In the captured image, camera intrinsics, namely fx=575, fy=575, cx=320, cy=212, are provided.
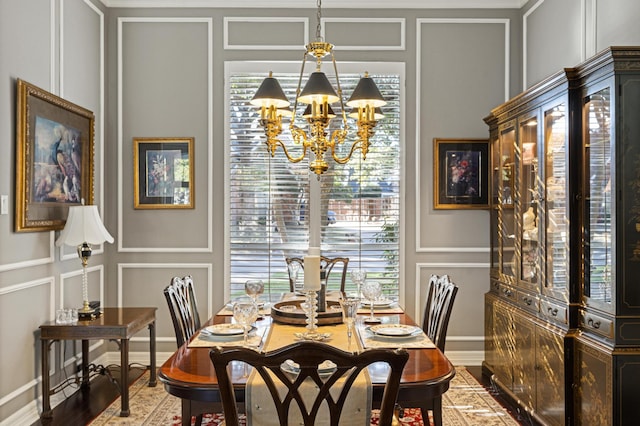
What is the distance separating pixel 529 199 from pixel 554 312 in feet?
2.59

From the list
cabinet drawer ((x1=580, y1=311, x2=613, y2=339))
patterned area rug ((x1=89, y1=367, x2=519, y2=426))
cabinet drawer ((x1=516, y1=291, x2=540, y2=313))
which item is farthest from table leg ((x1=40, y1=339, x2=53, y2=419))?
cabinet drawer ((x1=580, y1=311, x2=613, y2=339))

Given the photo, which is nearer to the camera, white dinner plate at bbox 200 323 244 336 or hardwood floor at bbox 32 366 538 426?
white dinner plate at bbox 200 323 244 336

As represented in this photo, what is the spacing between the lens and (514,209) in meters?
4.02

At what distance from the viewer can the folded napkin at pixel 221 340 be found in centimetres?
260

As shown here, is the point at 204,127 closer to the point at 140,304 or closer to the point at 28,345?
the point at 140,304

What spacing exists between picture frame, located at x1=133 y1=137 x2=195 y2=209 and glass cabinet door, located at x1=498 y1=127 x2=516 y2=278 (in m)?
2.53

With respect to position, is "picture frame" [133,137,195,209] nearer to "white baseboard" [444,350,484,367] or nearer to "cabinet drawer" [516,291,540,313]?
"white baseboard" [444,350,484,367]

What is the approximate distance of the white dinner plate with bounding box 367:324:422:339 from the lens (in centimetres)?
274

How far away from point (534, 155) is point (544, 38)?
1376 millimetres

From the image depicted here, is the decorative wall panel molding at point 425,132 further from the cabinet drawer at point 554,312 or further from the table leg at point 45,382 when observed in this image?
the table leg at point 45,382

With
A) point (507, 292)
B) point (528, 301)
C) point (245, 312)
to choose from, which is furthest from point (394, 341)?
point (507, 292)

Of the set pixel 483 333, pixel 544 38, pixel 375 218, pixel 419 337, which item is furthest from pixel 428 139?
pixel 419 337

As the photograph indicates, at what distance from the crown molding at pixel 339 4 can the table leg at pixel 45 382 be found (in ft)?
9.58

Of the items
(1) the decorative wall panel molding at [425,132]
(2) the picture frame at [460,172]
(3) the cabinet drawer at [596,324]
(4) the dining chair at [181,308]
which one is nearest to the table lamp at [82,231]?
(4) the dining chair at [181,308]
